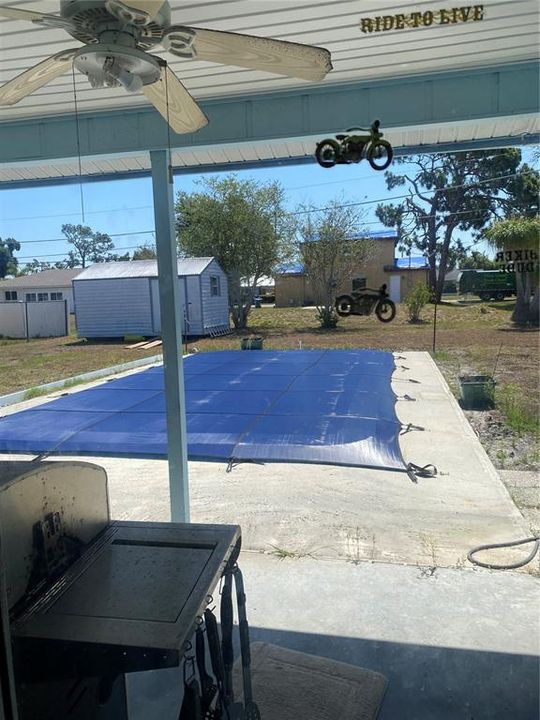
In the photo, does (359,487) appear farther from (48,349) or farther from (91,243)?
(48,349)

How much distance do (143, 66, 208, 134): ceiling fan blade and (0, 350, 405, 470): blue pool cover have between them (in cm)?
309

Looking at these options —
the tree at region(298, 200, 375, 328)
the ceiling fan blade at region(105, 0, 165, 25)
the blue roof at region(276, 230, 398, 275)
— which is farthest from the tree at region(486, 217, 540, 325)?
the ceiling fan blade at region(105, 0, 165, 25)

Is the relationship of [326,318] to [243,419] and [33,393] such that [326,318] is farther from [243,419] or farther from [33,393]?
[33,393]

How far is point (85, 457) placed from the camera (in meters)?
4.79

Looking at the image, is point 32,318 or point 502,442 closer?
point 502,442

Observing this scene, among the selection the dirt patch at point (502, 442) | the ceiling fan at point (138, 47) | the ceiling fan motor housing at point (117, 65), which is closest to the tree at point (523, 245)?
the dirt patch at point (502, 442)

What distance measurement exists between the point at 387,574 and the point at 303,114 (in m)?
2.17

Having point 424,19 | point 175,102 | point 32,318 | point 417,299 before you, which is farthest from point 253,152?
point 32,318

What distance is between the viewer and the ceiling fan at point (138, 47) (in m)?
1.25

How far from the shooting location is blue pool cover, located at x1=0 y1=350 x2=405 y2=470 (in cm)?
467

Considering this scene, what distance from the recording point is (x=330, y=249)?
6293 millimetres

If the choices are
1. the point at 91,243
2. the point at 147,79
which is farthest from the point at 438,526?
the point at 147,79

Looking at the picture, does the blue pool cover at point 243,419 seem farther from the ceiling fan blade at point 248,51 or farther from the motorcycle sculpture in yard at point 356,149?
the ceiling fan blade at point 248,51

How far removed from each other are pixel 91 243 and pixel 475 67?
2.06 m
